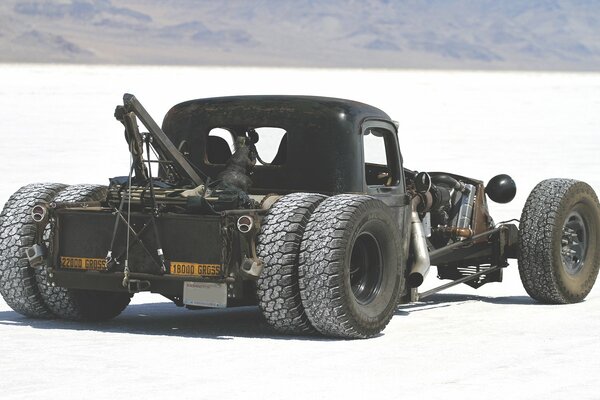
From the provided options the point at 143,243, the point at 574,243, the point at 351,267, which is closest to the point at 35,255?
the point at 143,243

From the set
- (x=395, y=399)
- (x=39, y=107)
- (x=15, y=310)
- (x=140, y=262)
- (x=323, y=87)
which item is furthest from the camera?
(x=323, y=87)

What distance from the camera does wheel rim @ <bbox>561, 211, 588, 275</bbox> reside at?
43.4ft

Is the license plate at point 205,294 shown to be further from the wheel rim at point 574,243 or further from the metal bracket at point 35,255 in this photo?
the wheel rim at point 574,243

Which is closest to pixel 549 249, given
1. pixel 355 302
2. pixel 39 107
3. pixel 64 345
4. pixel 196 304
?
pixel 355 302

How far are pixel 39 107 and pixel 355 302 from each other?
4041cm

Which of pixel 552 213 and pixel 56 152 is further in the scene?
pixel 56 152

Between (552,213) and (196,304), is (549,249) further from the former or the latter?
(196,304)

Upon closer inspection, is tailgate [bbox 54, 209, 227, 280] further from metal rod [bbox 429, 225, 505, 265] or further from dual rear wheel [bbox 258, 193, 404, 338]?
metal rod [bbox 429, 225, 505, 265]

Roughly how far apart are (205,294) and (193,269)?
209 millimetres

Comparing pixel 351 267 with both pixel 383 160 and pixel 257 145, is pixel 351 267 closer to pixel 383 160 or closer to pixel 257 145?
pixel 383 160

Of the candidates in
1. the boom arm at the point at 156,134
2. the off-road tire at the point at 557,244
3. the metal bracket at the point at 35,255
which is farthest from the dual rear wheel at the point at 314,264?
the off-road tire at the point at 557,244

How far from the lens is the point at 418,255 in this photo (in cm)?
1173

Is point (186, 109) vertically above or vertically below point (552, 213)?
above

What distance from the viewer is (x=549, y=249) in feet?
42.0
